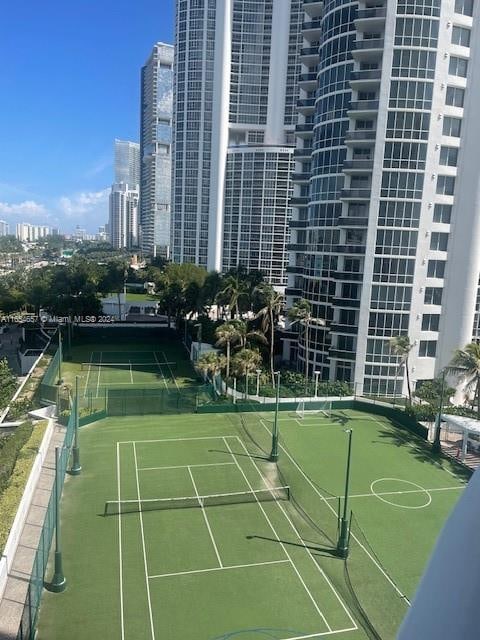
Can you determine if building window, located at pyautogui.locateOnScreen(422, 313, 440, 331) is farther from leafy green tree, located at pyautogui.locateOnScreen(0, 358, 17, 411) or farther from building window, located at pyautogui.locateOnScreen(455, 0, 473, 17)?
leafy green tree, located at pyautogui.locateOnScreen(0, 358, 17, 411)

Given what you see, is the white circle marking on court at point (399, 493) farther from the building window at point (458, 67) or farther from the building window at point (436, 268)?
the building window at point (458, 67)

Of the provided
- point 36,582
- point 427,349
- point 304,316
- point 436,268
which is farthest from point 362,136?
point 36,582

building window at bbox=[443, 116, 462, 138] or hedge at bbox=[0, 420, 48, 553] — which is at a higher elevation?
building window at bbox=[443, 116, 462, 138]

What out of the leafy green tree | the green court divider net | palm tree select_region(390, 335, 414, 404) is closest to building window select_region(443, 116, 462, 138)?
palm tree select_region(390, 335, 414, 404)

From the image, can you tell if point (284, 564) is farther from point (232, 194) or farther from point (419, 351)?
point (232, 194)

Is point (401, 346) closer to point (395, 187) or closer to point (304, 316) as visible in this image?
point (304, 316)

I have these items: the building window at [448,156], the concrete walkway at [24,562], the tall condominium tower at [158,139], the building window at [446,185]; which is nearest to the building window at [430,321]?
the building window at [446,185]

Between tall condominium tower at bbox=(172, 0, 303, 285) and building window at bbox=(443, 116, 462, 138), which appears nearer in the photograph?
building window at bbox=(443, 116, 462, 138)
